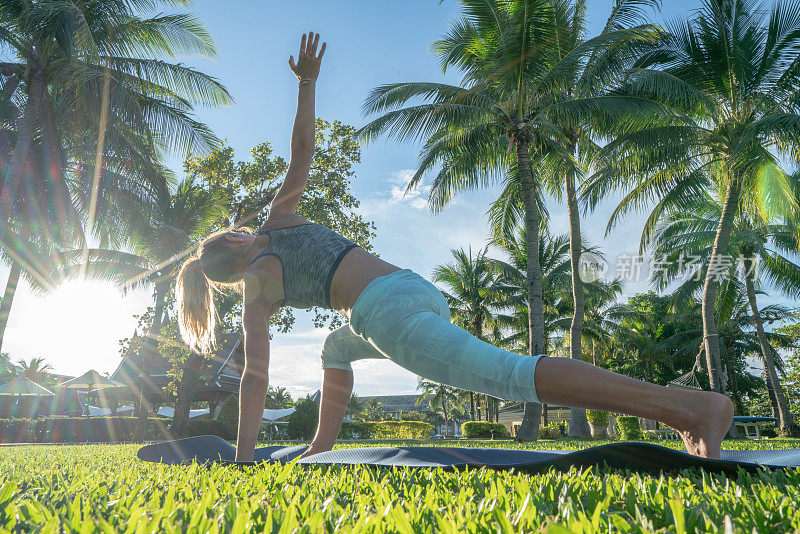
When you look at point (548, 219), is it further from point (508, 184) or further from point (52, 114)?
point (52, 114)

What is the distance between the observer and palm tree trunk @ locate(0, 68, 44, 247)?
9.39 metres

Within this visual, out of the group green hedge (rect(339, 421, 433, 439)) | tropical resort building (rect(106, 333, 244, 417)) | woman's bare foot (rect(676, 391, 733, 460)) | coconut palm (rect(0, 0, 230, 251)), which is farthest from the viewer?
green hedge (rect(339, 421, 433, 439))

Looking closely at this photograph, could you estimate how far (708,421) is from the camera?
164 cm

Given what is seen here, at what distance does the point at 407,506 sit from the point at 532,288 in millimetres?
11176

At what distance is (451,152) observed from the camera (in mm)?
13109

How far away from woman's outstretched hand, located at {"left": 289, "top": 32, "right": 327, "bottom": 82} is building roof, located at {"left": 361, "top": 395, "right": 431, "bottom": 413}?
8122cm

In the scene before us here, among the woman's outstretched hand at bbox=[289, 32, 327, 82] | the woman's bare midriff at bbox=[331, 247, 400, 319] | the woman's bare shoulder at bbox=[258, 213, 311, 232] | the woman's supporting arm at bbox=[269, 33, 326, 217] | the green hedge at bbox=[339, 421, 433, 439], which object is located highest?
the woman's outstretched hand at bbox=[289, 32, 327, 82]

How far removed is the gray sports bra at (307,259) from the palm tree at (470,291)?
83.2 feet

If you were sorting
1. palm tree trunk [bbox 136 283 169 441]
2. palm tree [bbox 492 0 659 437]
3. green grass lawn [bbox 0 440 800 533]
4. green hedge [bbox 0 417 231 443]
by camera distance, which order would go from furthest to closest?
green hedge [bbox 0 417 231 443]
palm tree trunk [bbox 136 283 169 441]
palm tree [bbox 492 0 659 437]
green grass lawn [bbox 0 440 800 533]

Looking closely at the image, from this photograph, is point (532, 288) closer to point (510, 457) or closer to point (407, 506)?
point (510, 457)

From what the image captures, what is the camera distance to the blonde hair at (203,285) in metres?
2.46

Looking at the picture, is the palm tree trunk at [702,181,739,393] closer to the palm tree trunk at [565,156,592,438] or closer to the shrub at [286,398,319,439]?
the palm tree trunk at [565,156,592,438]

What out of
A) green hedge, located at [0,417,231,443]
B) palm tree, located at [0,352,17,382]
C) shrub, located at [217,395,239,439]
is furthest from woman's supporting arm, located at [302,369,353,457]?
palm tree, located at [0,352,17,382]

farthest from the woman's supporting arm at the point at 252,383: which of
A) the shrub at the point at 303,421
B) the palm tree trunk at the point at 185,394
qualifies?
the shrub at the point at 303,421
